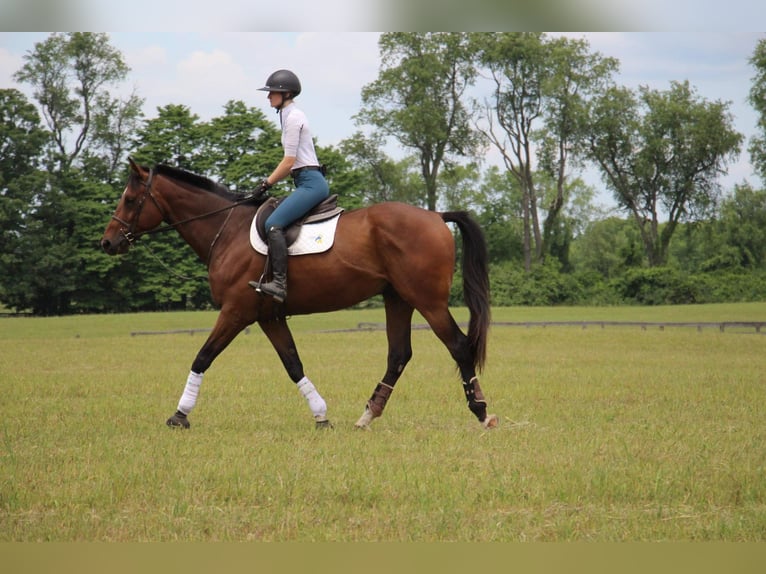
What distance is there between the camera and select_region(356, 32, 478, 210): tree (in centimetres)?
6288

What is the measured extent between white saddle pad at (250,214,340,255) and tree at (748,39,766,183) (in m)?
53.3

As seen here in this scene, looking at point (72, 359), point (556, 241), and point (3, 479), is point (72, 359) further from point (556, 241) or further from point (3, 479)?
point (556, 241)

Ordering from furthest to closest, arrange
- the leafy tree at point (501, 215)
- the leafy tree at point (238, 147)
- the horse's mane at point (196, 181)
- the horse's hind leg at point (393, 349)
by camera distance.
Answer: the leafy tree at point (501, 215) → the leafy tree at point (238, 147) → the horse's mane at point (196, 181) → the horse's hind leg at point (393, 349)

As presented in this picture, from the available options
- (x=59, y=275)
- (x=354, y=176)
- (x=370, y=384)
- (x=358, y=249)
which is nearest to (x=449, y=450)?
(x=358, y=249)

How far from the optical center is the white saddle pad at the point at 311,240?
9.80 meters

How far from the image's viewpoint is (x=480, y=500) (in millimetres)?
6324

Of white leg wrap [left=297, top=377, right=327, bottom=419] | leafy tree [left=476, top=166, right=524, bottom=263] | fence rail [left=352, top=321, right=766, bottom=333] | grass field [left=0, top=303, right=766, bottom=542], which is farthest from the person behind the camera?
leafy tree [left=476, top=166, right=524, bottom=263]

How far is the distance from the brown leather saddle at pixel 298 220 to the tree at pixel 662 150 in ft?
184

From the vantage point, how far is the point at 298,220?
9.83 meters

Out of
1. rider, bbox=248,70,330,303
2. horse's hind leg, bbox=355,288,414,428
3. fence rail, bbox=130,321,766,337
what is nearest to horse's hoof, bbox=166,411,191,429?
rider, bbox=248,70,330,303

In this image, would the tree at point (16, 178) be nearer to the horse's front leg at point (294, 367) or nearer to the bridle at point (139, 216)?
the bridle at point (139, 216)

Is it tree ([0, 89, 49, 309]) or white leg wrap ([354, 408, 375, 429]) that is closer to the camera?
white leg wrap ([354, 408, 375, 429])

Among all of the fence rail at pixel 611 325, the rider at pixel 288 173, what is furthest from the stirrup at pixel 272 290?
the fence rail at pixel 611 325

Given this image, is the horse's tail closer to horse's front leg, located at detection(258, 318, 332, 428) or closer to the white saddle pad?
the white saddle pad
